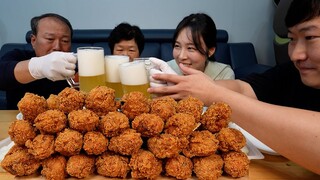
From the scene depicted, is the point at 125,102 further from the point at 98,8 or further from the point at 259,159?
the point at 98,8

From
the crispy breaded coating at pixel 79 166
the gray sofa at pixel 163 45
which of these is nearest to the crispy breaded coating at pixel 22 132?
the crispy breaded coating at pixel 79 166

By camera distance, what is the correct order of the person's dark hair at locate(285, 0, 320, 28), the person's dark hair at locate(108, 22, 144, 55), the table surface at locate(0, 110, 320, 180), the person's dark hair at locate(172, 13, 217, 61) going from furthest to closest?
the person's dark hair at locate(108, 22, 144, 55) → the person's dark hair at locate(172, 13, 217, 61) → the person's dark hair at locate(285, 0, 320, 28) → the table surface at locate(0, 110, 320, 180)

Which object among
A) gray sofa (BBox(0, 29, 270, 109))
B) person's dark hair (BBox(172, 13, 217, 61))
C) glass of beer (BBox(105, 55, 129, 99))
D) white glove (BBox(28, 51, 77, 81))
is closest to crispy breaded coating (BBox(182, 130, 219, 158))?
glass of beer (BBox(105, 55, 129, 99))

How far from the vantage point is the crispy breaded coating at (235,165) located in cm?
71

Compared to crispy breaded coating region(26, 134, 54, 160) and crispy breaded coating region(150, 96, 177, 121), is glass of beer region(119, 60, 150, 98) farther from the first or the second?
crispy breaded coating region(26, 134, 54, 160)

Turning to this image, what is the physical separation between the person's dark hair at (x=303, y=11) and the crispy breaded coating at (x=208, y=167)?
562mm

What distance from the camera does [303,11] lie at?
0.95 m

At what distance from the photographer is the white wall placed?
3473mm

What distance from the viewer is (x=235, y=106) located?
0.86 m

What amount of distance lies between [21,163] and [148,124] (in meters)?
0.32

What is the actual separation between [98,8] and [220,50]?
5.18ft

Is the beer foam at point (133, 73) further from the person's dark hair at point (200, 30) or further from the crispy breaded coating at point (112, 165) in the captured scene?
the person's dark hair at point (200, 30)

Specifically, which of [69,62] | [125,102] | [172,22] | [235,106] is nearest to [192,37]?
[69,62]

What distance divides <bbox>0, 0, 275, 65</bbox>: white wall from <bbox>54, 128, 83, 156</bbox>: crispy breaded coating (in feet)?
10.1
